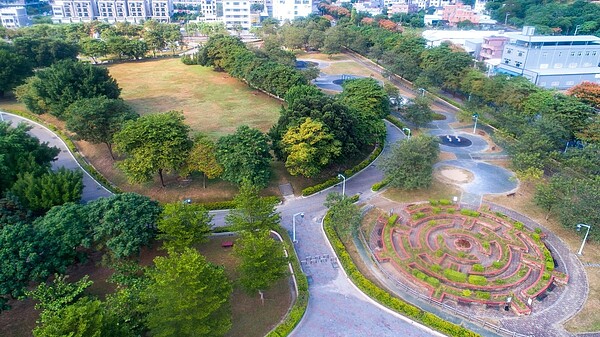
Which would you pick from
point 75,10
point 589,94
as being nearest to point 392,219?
point 589,94

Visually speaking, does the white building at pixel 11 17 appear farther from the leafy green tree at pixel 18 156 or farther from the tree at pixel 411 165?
the tree at pixel 411 165

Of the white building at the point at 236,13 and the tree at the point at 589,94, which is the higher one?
the white building at the point at 236,13

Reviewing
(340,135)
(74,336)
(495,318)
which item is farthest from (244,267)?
(340,135)

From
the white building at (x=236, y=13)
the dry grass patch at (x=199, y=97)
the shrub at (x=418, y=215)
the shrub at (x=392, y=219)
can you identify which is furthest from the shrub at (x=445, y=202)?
the white building at (x=236, y=13)

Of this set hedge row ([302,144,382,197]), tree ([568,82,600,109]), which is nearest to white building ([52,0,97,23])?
hedge row ([302,144,382,197])

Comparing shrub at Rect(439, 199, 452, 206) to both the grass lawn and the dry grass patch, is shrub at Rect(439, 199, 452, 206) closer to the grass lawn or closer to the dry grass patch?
the grass lawn
